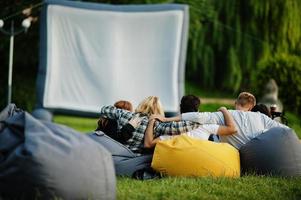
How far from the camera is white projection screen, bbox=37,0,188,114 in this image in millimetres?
17156

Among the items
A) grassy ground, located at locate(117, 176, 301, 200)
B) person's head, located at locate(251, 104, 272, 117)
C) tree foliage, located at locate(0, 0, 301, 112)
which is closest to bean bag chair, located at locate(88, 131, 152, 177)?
grassy ground, located at locate(117, 176, 301, 200)

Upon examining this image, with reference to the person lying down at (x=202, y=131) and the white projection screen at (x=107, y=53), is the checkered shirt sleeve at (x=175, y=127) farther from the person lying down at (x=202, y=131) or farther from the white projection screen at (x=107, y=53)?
the white projection screen at (x=107, y=53)

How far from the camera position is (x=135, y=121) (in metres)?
8.33

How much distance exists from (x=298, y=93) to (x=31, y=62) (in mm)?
8286

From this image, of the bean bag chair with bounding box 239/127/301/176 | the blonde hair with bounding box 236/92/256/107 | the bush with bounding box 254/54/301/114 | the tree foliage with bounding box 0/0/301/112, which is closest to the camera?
the bean bag chair with bounding box 239/127/301/176

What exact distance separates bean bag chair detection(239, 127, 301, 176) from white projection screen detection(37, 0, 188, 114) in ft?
29.1

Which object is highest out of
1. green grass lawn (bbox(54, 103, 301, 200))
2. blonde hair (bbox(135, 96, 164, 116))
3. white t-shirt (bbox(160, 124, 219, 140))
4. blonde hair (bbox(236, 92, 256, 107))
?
blonde hair (bbox(236, 92, 256, 107))

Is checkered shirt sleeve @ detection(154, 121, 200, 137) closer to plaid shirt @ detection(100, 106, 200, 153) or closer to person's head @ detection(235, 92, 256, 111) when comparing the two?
plaid shirt @ detection(100, 106, 200, 153)

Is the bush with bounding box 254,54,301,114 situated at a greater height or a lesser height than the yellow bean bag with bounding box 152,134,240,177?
lesser

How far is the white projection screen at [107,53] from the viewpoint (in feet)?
56.3

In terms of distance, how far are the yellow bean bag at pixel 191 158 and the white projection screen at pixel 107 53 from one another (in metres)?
9.01

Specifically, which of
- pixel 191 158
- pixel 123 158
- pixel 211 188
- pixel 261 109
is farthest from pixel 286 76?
pixel 211 188

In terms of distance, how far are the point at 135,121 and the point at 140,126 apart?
2.7 inches

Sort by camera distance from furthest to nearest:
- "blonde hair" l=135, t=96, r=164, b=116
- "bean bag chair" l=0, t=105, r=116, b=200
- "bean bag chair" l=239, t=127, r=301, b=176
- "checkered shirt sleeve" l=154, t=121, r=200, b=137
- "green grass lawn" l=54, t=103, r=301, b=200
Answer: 1. "blonde hair" l=135, t=96, r=164, b=116
2. "checkered shirt sleeve" l=154, t=121, r=200, b=137
3. "bean bag chair" l=239, t=127, r=301, b=176
4. "green grass lawn" l=54, t=103, r=301, b=200
5. "bean bag chair" l=0, t=105, r=116, b=200
